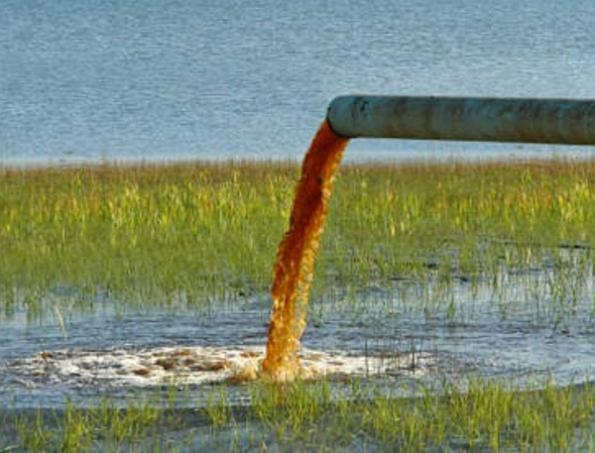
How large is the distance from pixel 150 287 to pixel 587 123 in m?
5.74

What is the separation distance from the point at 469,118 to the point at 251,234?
7.32m

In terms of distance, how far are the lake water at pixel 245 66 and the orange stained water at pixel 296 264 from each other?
63.3 feet

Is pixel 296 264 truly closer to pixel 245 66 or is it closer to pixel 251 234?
pixel 251 234

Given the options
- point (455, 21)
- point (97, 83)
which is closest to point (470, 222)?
point (97, 83)

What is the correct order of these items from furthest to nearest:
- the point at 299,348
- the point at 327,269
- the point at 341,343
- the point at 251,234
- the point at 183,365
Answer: the point at 251,234
the point at 327,269
the point at 341,343
the point at 299,348
the point at 183,365

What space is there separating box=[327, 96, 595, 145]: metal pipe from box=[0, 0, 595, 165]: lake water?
20.6 meters

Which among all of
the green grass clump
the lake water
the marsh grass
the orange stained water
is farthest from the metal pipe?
the lake water

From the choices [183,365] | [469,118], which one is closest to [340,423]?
[469,118]

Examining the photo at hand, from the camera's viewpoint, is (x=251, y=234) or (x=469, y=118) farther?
(x=251, y=234)

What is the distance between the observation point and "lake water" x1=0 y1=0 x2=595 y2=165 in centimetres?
4838

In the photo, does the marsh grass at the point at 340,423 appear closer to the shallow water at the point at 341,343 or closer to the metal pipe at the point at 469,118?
the shallow water at the point at 341,343

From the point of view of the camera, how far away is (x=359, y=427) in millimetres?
8641

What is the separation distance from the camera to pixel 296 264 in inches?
416

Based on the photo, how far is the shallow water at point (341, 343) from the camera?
10.2m
